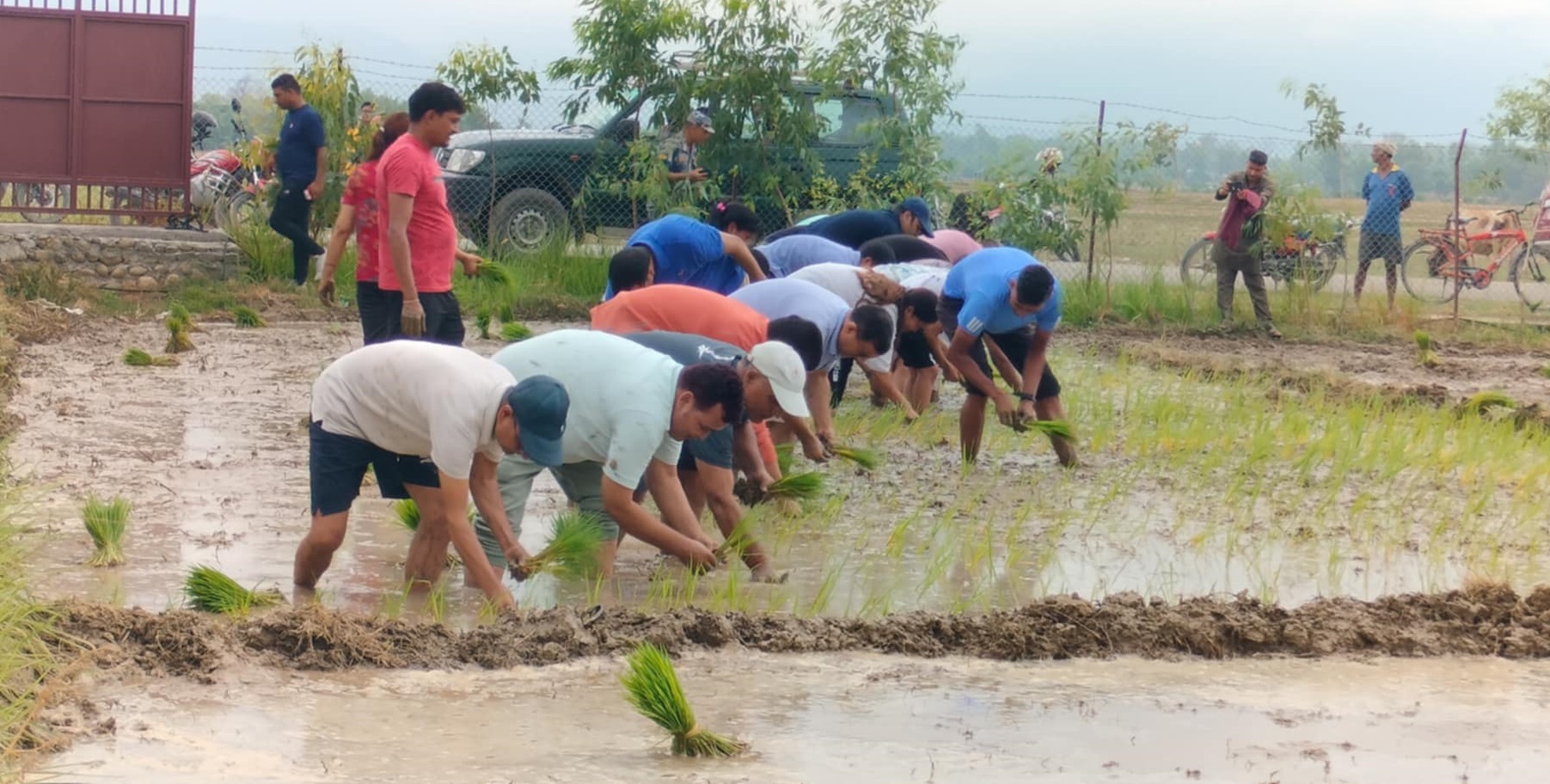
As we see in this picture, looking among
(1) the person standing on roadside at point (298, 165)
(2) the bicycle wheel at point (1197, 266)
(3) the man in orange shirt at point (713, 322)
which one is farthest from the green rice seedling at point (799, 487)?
(2) the bicycle wheel at point (1197, 266)

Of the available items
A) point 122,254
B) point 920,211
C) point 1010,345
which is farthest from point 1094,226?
point 122,254

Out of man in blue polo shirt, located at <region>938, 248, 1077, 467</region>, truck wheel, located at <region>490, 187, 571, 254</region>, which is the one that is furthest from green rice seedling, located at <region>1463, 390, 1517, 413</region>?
truck wheel, located at <region>490, 187, 571, 254</region>

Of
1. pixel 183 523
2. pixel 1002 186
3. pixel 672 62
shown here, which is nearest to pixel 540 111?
pixel 672 62

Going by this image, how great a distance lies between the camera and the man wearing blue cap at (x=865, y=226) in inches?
427

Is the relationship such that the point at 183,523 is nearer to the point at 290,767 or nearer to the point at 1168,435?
the point at 290,767

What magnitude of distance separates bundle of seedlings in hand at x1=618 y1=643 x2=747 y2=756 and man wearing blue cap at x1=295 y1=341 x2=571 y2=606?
0.93 meters

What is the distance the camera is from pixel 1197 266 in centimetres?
1698

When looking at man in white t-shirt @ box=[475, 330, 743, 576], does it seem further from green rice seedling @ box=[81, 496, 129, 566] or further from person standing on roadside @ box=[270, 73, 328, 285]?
person standing on roadside @ box=[270, 73, 328, 285]

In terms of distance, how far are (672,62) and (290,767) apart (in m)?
11.6

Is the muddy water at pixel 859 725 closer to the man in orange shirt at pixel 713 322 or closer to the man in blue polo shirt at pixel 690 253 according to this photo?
the man in orange shirt at pixel 713 322

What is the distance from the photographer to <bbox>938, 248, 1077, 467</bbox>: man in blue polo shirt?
8273mm

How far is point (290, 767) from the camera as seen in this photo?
4109mm

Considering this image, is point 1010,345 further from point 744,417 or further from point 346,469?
point 346,469

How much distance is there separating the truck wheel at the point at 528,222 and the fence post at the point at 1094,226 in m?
4.51
